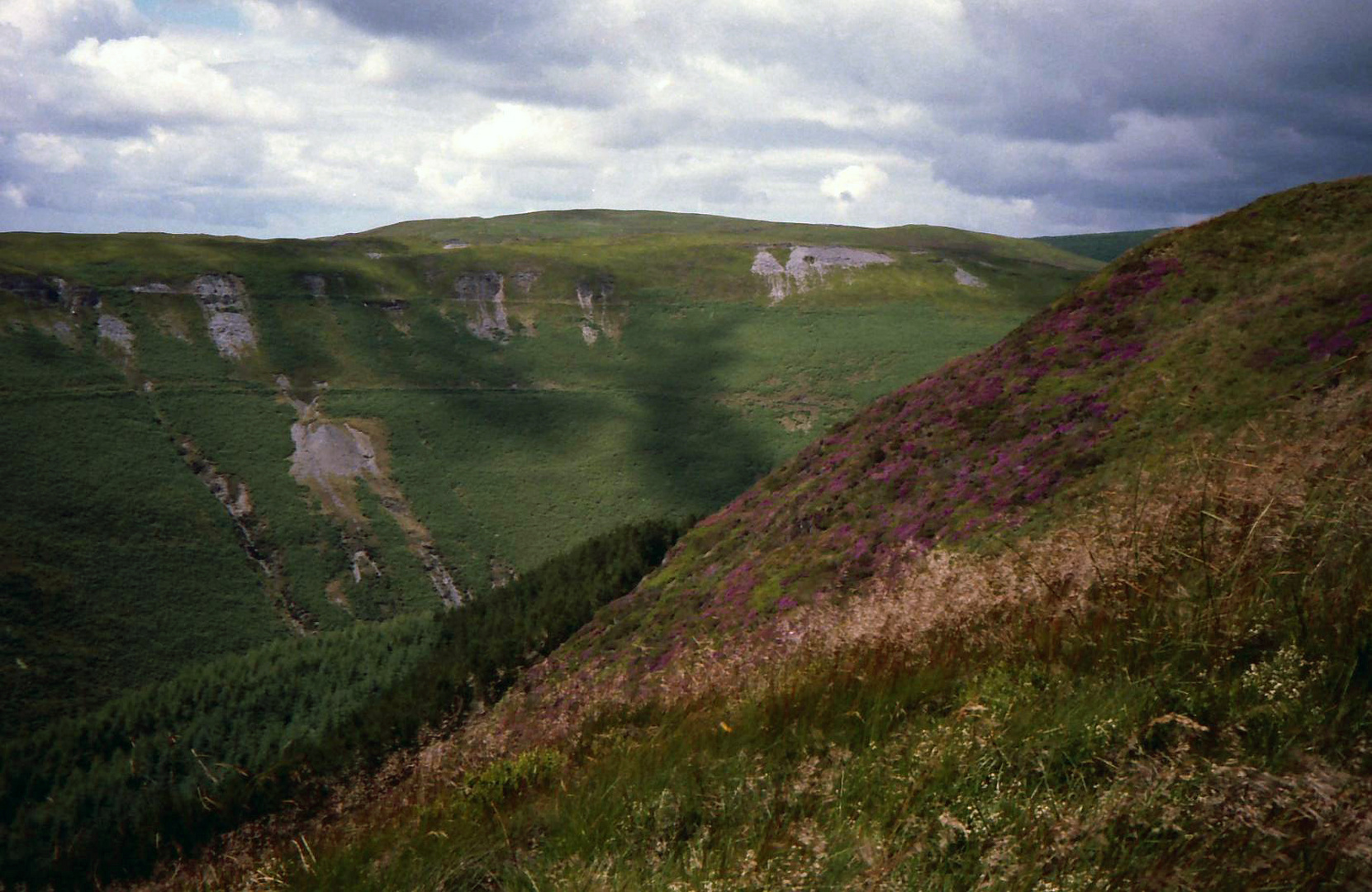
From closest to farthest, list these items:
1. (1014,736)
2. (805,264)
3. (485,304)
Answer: (1014,736) < (485,304) < (805,264)

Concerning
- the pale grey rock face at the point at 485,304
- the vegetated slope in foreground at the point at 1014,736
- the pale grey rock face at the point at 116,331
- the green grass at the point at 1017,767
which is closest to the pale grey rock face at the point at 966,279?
the pale grey rock face at the point at 485,304

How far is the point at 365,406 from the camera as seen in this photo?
129125 mm

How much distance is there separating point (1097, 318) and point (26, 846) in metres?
75.3

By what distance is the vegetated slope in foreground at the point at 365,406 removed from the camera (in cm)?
9300

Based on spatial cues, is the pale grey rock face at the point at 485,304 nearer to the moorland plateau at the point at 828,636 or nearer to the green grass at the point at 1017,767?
the moorland plateau at the point at 828,636

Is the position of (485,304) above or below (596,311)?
above

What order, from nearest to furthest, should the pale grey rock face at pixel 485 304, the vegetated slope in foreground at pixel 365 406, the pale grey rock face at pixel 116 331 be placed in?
1. the vegetated slope in foreground at pixel 365 406
2. the pale grey rock face at pixel 116 331
3. the pale grey rock face at pixel 485 304

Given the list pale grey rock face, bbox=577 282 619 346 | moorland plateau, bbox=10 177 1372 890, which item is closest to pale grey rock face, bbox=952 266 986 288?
moorland plateau, bbox=10 177 1372 890

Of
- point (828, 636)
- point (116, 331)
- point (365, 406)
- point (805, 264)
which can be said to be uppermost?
point (805, 264)

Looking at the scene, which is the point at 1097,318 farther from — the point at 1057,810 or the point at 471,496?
the point at 471,496

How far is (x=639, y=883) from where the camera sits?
3.66 meters

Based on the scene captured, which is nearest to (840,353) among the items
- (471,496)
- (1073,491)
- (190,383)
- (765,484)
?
(471,496)

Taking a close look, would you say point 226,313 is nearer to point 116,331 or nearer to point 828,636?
point 116,331

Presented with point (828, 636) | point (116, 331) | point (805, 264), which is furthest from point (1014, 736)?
point (805, 264)
